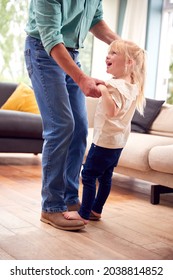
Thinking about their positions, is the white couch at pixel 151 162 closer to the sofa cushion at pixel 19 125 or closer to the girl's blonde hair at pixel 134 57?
A: the girl's blonde hair at pixel 134 57

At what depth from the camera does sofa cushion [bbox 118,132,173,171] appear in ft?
8.46

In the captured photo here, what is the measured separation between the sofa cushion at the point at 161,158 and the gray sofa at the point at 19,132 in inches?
59.8

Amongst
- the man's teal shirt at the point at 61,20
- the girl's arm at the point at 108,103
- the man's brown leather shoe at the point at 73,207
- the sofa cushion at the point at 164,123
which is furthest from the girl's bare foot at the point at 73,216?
the sofa cushion at the point at 164,123

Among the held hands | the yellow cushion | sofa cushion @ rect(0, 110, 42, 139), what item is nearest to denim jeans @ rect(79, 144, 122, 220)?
the held hands

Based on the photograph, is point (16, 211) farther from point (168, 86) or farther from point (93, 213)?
point (168, 86)

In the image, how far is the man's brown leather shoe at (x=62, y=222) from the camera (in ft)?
5.90

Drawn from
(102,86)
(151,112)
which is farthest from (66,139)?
(151,112)

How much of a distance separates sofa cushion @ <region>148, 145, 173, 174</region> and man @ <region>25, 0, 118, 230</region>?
0.76m

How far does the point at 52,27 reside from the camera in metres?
1.65

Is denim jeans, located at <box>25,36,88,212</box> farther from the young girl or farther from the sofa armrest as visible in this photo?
the sofa armrest

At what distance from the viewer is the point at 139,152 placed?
261 cm
